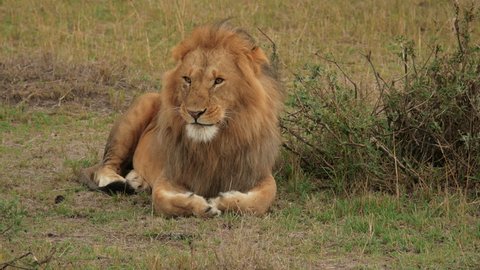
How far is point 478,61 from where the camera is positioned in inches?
247

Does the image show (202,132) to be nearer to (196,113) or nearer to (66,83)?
(196,113)

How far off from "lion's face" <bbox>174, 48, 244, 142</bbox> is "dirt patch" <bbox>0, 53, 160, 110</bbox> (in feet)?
10.0

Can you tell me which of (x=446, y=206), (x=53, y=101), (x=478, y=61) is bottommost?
(x=53, y=101)

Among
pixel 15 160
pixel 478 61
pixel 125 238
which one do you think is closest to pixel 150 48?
pixel 15 160

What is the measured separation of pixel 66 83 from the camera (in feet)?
29.0

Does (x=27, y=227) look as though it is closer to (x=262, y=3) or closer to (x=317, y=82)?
(x=317, y=82)

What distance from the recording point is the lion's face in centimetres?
545

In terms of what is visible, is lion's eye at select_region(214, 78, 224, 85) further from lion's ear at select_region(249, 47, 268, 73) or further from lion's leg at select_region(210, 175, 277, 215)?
lion's leg at select_region(210, 175, 277, 215)

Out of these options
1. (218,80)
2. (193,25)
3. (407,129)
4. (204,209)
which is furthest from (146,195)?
(193,25)

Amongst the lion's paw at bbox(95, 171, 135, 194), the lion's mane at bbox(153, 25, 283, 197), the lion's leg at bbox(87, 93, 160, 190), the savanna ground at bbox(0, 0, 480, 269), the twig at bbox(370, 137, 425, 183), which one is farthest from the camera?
the lion's leg at bbox(87, 93, 160, 190)

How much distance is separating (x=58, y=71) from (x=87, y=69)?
26 centimetres

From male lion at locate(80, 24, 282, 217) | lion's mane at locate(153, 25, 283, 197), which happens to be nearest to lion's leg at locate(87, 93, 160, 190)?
male lion at locate(80, 24, 282, 217)

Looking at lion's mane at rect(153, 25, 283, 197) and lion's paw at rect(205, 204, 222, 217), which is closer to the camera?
lion's paw at rect(205, 204, 222, 217)

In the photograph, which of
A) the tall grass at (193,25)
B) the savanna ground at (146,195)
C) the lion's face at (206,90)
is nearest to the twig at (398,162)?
the savanna ground at (146,195)
